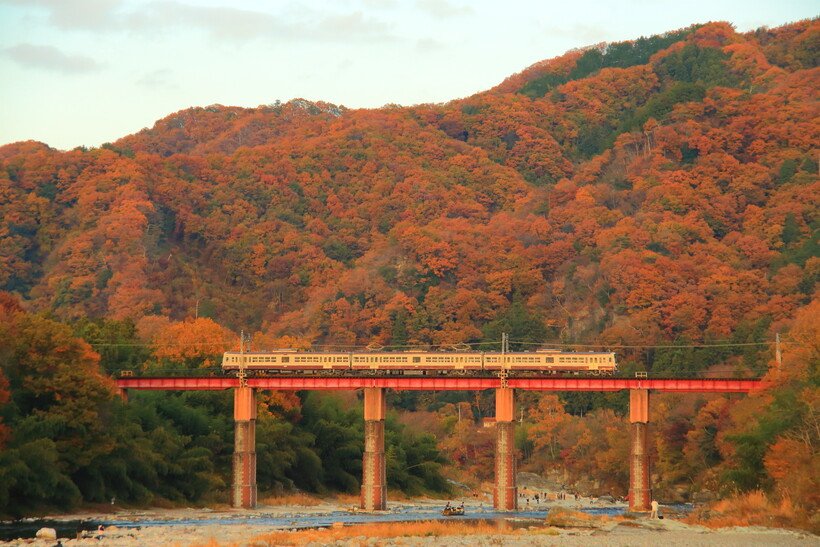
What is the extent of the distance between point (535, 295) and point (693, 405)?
177 feet

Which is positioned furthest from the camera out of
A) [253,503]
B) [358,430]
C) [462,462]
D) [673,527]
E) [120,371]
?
[462,462]

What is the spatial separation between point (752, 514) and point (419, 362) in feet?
102

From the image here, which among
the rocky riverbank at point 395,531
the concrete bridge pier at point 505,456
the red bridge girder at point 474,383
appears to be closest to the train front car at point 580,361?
the red bridge girder at point 474,383

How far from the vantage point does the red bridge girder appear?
3974 inches

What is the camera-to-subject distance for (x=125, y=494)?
91.7 meters

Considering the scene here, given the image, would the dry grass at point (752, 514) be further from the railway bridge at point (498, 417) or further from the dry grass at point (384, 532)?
the dry grass at point (384, 532)

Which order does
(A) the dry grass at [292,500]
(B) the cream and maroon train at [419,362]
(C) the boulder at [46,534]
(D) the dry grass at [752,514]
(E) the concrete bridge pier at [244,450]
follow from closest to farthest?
(C) the boulder at [46,534] → (D) the dry grass at [752,514] → (E) the concrete bridge pier at [244,450] → (B) the cream and maroon train at [419,362] → (A) the dry grass at [292,500]

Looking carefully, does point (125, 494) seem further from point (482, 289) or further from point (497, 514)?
point (482, 289)

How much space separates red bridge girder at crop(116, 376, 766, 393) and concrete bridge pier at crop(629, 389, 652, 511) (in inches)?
42.5

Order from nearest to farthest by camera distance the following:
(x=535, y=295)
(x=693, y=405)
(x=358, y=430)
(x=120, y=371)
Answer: (x=120, y=371) < (x=358, y=430) < (x=693, y=405) < (x=535, y=295)

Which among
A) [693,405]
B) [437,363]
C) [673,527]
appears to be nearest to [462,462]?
[693,405]

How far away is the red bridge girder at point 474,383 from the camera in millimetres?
100938

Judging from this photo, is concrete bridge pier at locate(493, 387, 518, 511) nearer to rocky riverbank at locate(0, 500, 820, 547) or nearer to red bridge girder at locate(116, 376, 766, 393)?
red bridge girder at locate(116, 376, 766, 393)

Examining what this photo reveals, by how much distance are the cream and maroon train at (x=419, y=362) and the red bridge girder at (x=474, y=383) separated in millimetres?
1677
